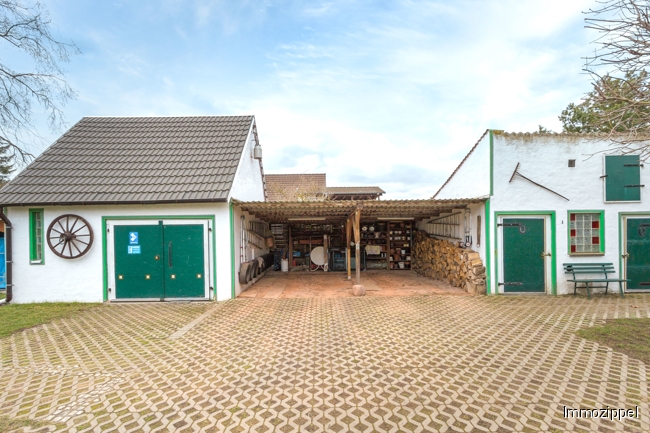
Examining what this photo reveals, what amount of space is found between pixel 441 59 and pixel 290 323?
8710 millimetres

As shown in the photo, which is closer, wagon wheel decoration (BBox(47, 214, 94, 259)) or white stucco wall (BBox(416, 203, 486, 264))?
wagon wheel decoration (BBox(47, 214, 94, 259))

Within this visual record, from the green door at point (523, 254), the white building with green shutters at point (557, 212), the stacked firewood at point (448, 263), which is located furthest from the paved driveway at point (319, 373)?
the stacked firewood at point (448, 263)

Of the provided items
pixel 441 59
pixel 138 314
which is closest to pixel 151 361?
pixel 138 314

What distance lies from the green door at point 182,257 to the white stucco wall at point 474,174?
7.77 meters

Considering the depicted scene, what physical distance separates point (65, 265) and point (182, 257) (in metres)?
2.98

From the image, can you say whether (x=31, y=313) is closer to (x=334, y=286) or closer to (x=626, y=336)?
(x=334, y=286)

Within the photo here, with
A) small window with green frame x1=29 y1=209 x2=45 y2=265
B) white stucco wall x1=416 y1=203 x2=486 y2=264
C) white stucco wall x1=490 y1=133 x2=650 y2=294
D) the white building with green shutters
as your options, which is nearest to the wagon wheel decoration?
small window with green frame x1=29 y1=209 x2=45 y2=265

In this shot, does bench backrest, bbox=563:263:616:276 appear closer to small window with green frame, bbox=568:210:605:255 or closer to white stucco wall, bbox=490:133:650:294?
white stucco wall, bbox=490:133:650:294

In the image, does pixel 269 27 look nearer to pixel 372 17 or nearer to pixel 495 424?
→ pixel 372 17

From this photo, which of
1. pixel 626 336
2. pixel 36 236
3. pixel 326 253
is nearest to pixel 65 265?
pixel 36 236

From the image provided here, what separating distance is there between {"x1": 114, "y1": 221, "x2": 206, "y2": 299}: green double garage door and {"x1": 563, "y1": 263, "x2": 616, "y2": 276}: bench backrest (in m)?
9.65

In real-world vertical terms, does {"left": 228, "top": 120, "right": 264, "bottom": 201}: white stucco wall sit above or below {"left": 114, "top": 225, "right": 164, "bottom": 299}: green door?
above

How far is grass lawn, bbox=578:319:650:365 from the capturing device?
4280 millimetres

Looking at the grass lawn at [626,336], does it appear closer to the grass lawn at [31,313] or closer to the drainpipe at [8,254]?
the grass lawn at [31,313]
